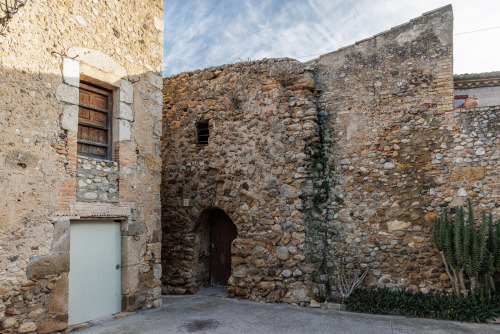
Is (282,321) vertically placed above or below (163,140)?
below

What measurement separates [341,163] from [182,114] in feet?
11.8

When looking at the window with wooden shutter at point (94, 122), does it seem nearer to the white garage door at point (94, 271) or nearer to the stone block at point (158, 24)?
the white garage door at point (94, 271)

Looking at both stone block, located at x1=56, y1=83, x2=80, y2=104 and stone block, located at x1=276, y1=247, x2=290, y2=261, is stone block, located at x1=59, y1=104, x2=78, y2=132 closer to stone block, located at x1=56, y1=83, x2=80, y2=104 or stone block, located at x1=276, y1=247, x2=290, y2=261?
stone block, located at x1=56, y1=83, x2=80, y2=104

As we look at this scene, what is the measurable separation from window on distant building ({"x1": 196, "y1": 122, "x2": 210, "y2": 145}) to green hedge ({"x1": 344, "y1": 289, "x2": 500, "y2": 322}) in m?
4.27

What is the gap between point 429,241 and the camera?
21.0ft

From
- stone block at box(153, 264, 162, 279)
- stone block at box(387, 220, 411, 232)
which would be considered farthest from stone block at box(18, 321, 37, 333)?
stone block at box(387, 220, 411, 232)

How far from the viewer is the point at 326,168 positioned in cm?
730

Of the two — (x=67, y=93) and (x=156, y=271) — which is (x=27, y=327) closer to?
(x=156, y=271)

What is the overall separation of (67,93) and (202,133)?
333 cm

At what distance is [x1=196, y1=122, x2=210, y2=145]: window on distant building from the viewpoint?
Result: 8156 mm

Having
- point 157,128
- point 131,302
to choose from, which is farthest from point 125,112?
point 131,302

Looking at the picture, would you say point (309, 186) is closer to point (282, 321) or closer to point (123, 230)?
point (282, 321)

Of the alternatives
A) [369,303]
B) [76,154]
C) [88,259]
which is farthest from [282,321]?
[76,154]

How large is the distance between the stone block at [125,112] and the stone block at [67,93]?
721 millimetres
